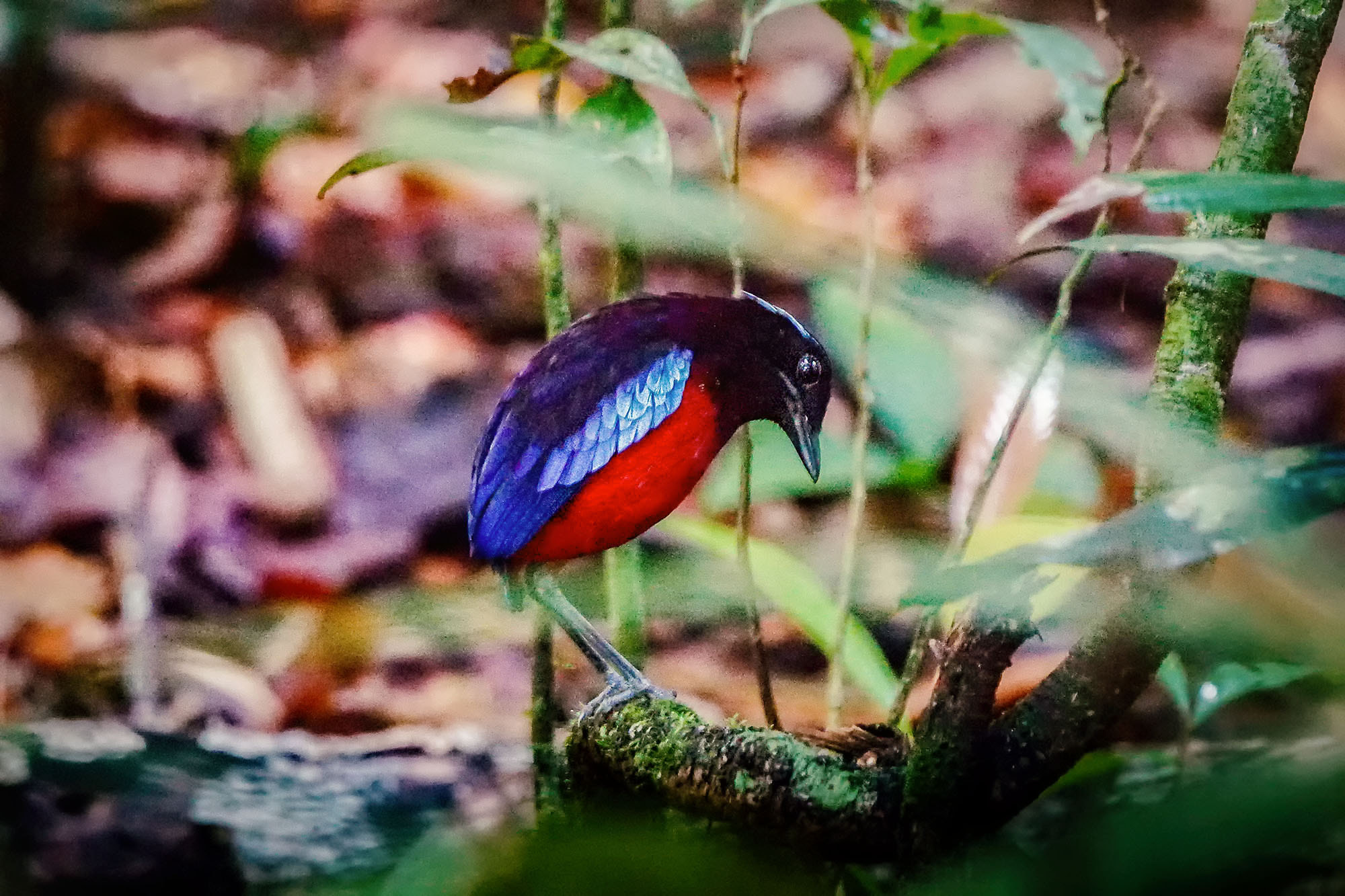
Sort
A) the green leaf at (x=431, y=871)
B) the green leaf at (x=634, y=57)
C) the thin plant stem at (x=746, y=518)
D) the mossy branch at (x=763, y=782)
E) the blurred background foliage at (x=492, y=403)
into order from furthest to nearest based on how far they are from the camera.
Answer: the thin plant stem at (x=746, y=518)
the green leaf at (x=634, y=57)
the mossy branch at (x=763, y=782)
the blurred background foliage at (x=492, y=403)
the green leaf at (x=431, y=871)

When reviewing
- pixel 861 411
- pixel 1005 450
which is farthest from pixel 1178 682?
pixel 861 411

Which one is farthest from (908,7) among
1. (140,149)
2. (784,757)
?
(140,149)

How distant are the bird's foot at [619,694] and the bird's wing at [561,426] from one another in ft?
0.38

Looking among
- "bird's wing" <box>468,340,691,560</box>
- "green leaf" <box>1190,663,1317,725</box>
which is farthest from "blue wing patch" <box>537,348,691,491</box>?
"green leaf" <box>1190,663,1317,725</box>

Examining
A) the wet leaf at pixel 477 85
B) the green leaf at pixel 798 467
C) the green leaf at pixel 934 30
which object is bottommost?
the green leaf at pixel 798 467

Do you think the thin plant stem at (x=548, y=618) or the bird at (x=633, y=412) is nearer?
the bird at (x=633, y=412)

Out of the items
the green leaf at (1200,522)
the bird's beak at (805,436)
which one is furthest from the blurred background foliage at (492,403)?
the bird's beak at (805,436)

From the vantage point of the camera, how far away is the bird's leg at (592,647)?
2.41 ft

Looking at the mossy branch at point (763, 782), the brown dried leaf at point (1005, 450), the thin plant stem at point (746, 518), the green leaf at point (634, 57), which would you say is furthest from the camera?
the brown dried leaf at point (1005, 450)

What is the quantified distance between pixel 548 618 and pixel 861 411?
1.02ft

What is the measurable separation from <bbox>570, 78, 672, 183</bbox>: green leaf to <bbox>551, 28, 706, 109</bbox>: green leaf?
0.05 ft

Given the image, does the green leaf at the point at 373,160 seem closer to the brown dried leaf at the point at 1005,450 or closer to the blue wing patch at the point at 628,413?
the blue wing patch at the point at 628,413

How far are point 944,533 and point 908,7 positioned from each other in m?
0.47

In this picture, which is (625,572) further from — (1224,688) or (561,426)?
(1224,688)
